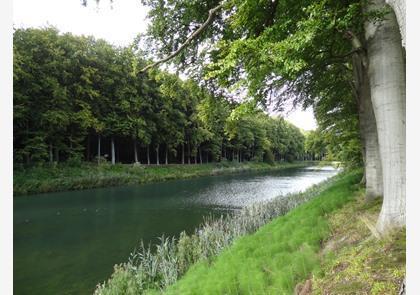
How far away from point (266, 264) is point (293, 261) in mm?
607

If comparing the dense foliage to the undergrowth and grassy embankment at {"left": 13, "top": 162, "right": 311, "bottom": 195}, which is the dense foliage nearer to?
the undergrowth

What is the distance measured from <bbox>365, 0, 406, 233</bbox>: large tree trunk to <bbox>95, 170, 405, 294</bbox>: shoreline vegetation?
51 centimetres

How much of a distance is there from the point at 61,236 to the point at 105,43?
35.3 m

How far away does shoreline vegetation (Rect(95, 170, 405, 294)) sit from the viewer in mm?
4215

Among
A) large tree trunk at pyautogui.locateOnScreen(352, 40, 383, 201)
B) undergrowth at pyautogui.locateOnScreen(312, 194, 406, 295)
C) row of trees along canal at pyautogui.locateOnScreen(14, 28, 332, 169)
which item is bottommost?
undergrowth at pyautogui.locateOnScreen(312, 194, 406, 295)

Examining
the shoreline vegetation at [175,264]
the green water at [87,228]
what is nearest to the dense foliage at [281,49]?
the shoreline vegetation at [175,264]

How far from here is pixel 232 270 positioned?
6430 mm

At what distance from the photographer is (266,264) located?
6.34 meters

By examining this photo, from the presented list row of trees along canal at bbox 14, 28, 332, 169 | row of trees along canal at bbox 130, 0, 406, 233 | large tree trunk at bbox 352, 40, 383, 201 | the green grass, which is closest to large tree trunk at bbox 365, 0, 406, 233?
row of trees along canal at bbox 130, 0, 406, 233

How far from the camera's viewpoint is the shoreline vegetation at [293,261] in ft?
13.8

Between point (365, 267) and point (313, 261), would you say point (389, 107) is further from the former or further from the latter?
point (313, 261)

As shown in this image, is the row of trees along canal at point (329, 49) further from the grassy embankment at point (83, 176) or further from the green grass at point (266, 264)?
the grassy embankment at point (83, 176)

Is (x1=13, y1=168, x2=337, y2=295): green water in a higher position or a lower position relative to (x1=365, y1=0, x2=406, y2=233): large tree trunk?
lower

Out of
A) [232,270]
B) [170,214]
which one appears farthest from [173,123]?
[232,270]
